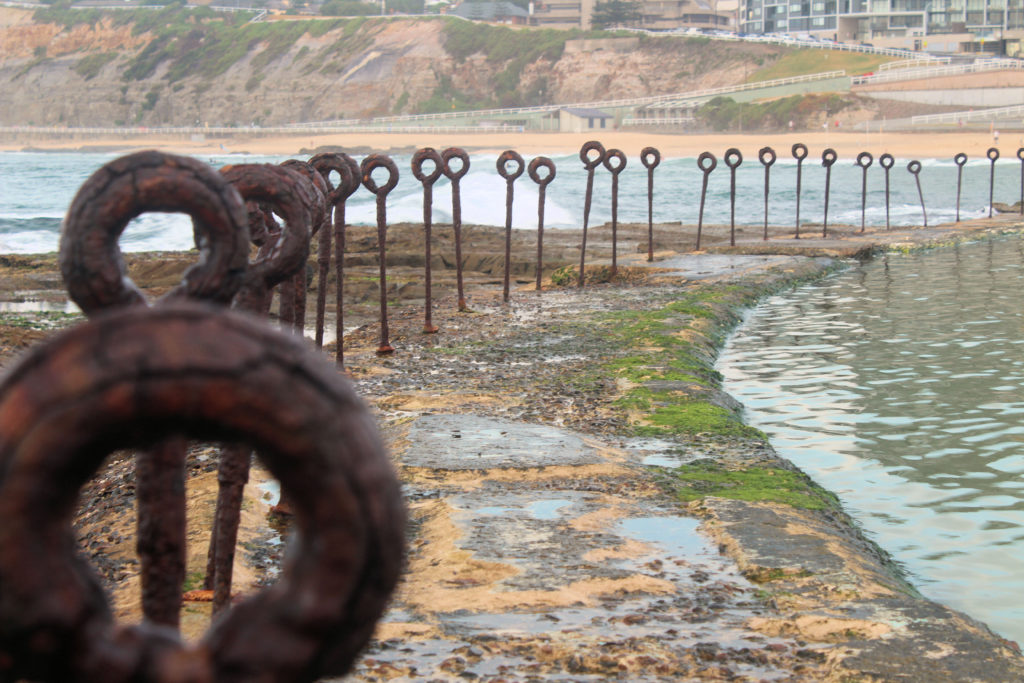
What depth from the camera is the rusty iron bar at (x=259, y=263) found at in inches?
127

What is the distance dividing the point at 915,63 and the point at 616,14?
175ft

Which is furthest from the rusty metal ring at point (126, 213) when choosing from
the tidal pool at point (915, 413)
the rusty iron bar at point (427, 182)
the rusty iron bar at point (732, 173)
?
the rusty iron bar at point (732, 173)

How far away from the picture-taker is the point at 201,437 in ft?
4.54

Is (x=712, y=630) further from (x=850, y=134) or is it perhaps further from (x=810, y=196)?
(x=850, y=134)

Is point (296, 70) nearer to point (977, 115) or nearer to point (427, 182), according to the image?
point (977, 115)

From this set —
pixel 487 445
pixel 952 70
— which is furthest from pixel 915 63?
pixel 487 445

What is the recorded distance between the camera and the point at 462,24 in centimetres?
12519

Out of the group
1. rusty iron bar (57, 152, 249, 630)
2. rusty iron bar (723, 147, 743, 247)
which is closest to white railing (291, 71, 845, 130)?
rusty iron bar (723, 147, 743, 247)

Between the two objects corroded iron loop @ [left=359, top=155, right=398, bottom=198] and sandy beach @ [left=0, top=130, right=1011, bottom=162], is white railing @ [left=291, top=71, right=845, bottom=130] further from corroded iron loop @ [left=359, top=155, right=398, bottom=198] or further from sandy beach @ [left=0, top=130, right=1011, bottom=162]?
corroded iron loop @ [left=359, top=155, right=398, bottom=198]

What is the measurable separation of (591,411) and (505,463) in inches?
64.6

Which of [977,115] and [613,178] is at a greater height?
[977,115]

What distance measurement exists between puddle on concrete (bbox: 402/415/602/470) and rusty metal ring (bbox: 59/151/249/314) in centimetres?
363

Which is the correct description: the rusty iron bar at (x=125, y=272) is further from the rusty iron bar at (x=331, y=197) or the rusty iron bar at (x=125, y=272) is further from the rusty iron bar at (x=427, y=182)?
the rusty iron bar at (x=427, y=182)

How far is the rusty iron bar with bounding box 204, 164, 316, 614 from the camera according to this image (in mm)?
3230
